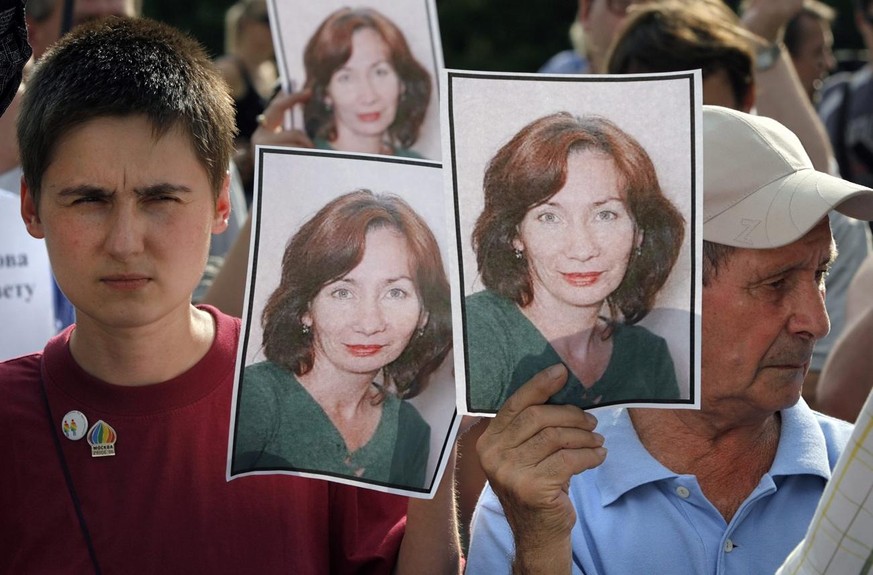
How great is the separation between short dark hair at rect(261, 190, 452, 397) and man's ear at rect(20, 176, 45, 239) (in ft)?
1.41

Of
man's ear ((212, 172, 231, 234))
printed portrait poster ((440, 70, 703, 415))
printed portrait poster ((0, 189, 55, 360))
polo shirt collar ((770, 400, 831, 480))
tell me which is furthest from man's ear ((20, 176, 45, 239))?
polo shirt collar ((770, 400, 831, 480))

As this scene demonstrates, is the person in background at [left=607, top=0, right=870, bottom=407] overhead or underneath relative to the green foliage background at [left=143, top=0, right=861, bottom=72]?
underneath

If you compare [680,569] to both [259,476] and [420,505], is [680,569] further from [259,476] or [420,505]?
[259,476]

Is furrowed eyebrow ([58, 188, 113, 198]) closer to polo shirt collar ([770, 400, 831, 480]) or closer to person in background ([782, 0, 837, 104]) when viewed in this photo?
polo shirt collar ([770, 400, 831, 480])

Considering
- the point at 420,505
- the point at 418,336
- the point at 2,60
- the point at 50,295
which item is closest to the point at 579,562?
the point at 420,505

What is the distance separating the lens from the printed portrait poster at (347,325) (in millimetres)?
2023

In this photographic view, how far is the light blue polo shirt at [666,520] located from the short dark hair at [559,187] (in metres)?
0.49

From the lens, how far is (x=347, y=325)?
2.02m

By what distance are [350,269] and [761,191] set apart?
2.28ft

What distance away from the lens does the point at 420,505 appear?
207 centimetres

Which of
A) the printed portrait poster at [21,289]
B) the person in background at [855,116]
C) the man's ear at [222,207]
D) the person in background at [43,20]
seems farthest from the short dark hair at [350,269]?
the person in background at [855,116]

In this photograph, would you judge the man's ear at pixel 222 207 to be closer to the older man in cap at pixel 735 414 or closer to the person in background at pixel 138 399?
the person in background at pixel 138 399

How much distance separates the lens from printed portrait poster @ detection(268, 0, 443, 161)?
10.7 ft

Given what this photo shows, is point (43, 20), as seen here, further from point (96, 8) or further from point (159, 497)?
point (159, 497)
